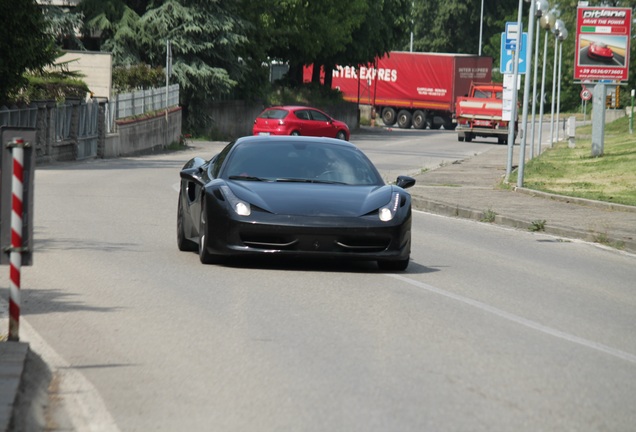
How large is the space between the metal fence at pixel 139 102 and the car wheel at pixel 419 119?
3496 cm

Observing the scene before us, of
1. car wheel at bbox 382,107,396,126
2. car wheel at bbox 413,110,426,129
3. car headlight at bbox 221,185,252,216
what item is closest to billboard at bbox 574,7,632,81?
car headlight at bbox 221,185,252,216

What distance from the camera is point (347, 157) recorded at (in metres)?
13.8

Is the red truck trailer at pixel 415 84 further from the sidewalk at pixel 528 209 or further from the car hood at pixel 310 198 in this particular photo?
the car hood at pixel 310 198

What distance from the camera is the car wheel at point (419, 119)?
83.3 m

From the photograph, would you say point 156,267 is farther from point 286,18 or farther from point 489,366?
point 286,18

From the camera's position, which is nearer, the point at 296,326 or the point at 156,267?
the point at 296,326

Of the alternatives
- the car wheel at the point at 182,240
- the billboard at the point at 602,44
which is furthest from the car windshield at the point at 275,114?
the car wheel at the point at 182,240

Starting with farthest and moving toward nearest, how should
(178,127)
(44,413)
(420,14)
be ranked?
(420,14)
(178,127)
(44,413)

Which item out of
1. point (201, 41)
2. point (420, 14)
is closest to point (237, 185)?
point (201, 41)

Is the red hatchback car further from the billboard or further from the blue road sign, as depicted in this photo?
the blue road sign

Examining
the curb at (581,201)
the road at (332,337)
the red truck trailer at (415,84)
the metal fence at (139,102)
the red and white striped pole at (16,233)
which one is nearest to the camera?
the road at (332,337)

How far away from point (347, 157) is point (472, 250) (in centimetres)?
258

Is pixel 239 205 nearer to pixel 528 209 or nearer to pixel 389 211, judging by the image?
pixel 389 211

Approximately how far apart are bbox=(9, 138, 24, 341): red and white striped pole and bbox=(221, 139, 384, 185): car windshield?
5.21 m
